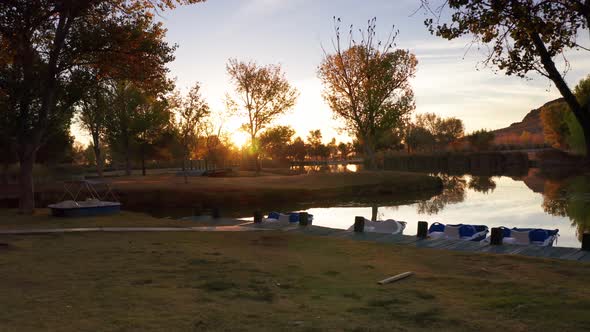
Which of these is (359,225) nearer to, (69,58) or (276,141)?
(69,58)

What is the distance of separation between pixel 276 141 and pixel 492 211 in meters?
67.6

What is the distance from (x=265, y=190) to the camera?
46.1 m

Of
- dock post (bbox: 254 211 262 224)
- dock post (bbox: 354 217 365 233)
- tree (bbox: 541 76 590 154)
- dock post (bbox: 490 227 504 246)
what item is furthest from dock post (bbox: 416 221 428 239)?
tree (bbox: 541 76 590 154)

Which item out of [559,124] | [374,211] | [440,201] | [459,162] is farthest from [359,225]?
[559,124]

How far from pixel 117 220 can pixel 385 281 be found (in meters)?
16.6

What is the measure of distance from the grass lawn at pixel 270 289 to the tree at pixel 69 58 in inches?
408

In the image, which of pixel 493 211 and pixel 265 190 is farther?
pixel 265 190

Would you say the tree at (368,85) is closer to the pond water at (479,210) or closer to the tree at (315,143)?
the pond water at (479,210)

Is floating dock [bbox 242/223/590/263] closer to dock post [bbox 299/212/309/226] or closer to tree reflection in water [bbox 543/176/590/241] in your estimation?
dock post [bbox 299/212/309/226]

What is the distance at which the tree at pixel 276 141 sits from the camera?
8700cm

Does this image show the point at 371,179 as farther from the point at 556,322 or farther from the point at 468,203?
the point at 556,322

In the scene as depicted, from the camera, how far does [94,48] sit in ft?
79.6

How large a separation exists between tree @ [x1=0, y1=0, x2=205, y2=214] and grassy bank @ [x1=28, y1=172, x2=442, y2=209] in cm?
1412

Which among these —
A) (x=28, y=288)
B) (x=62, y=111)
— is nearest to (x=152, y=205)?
(x=62, y=111)
